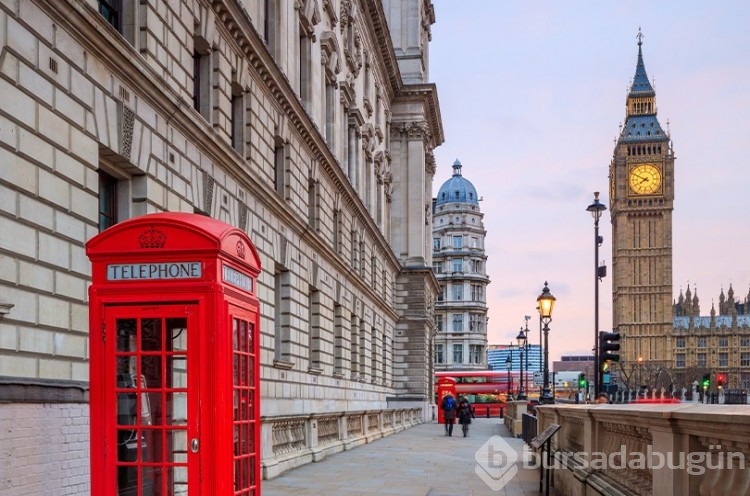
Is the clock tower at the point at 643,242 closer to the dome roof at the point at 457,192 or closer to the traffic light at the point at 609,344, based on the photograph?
the dome roof at the point at 457,192

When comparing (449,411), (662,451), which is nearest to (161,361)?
(662,451)

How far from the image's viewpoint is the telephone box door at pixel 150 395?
6.61 meters

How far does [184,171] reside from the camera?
14844 mm

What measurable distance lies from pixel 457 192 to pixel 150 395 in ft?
407

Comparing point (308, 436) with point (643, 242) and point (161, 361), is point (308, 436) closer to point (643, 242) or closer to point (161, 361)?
point (161, 361)

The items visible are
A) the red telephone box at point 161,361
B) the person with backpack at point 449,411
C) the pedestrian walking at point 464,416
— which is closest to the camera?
the red telephone box at point 161,361

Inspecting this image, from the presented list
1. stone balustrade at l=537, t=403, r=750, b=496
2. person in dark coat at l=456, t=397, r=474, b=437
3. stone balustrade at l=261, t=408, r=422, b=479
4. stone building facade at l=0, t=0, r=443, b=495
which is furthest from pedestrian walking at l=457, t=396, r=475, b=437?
stone balustrade at l=537, t=403, r=750, b=496

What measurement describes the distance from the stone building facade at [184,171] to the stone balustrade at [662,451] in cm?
589

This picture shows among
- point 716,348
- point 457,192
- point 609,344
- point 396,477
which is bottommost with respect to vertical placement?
point 716,348

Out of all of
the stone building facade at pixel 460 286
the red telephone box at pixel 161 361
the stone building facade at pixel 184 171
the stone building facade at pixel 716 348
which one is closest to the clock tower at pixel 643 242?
the stone building facade at pixel 716 348

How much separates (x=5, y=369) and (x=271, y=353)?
12.2 m

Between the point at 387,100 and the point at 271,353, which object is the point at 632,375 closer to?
the point at 387,100

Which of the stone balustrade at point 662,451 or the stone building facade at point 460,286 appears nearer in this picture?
the stone balustrade at point 662,451

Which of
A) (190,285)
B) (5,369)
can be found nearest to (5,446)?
(5,369)
